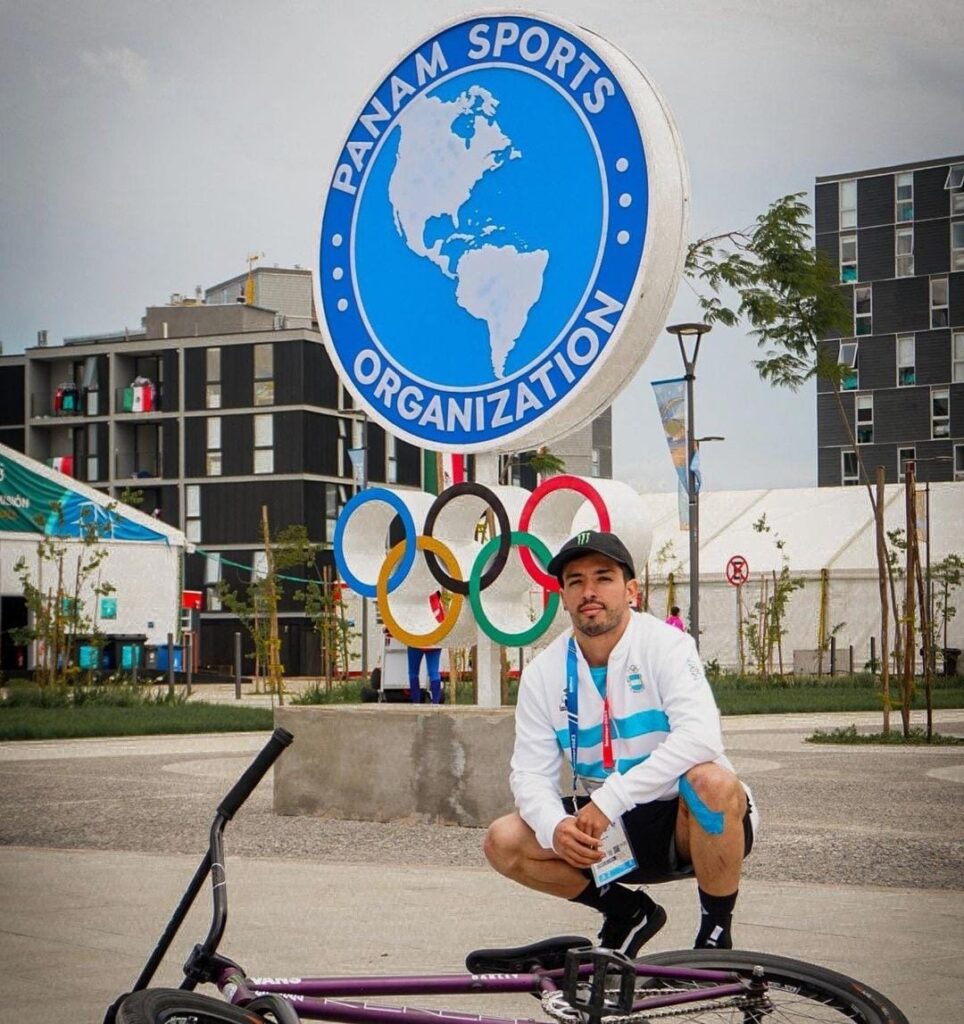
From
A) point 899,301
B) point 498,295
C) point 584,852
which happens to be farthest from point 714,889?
point 899,301

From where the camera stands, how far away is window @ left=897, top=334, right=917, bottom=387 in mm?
37656

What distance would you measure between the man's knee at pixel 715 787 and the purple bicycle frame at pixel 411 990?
0.92m

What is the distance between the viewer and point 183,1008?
120 inches

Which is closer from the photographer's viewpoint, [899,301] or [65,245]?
[65,245]

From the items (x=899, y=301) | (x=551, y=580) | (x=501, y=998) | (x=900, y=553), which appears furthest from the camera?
(x=900, y=553)

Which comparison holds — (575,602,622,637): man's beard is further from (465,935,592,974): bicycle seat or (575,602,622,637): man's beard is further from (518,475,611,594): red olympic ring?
(518,475,611,594): red olympic ring

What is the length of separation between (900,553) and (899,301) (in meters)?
5.91

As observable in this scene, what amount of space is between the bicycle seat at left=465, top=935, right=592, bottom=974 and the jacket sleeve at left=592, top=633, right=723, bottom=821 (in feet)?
2.69

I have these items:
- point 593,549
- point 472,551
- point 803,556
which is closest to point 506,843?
point 593,549

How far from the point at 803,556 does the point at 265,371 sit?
25019mm

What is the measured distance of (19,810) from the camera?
11.0 m

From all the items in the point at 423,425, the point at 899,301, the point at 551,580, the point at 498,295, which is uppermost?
the point at 899,301

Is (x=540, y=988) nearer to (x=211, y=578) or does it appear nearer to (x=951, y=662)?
(x=951, y=662)

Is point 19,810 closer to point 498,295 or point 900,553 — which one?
point 498,295
